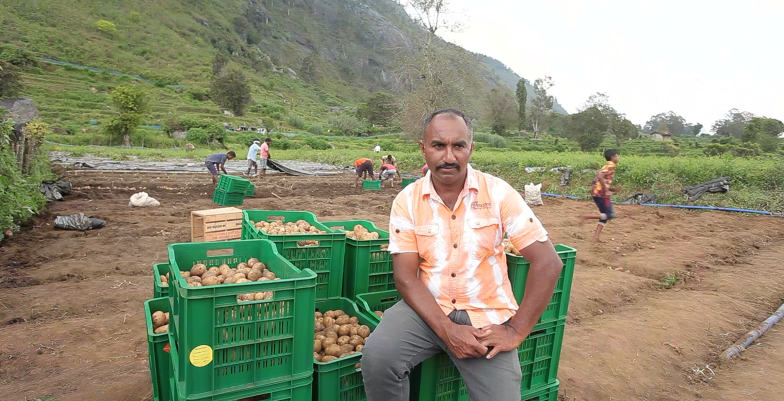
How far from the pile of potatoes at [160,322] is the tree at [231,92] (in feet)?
186

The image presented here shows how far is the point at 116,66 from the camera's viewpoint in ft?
196

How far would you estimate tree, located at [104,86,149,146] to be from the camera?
31.8m

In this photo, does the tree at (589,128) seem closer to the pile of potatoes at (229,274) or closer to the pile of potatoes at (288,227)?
the pile of potatoes at (288,227)

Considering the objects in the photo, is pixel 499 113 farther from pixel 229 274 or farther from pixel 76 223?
pixel 229 274

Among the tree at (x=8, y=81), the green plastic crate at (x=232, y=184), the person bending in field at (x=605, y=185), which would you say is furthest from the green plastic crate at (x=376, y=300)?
the tree at (x=8, y=81)

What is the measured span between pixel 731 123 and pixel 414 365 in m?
86.2

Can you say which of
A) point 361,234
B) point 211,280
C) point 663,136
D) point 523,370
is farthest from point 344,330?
point 663,136

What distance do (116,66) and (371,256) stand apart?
230ft

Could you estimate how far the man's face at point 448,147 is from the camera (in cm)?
233

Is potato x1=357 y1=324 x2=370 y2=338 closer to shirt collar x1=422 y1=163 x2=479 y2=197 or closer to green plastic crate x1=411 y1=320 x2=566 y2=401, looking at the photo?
green plastic crate x1=411 y1=320 x2=566 y2=401

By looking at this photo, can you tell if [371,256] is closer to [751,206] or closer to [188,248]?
[188,248]

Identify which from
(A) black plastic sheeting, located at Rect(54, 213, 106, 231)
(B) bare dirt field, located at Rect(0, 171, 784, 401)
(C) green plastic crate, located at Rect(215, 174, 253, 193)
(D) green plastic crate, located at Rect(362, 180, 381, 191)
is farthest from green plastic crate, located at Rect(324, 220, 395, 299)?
(D) green plastic crate, located at Rect(362, 180, 381, 191)

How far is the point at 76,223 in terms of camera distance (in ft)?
24.1

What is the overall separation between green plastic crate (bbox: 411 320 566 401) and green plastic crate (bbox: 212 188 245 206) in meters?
8.82
